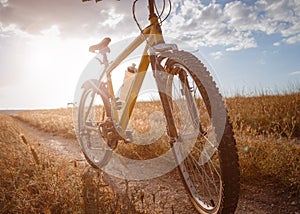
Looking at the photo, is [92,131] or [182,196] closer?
[182,196]

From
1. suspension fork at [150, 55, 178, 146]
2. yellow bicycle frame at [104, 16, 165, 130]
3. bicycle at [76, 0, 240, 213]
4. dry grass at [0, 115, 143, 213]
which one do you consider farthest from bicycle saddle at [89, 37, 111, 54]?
dry grass at [0, 115, 143, 213]

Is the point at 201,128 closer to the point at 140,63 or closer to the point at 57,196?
the point at 140,63

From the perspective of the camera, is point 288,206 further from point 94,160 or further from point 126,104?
point 94,160

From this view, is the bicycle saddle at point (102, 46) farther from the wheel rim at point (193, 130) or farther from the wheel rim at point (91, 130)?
the wheel rim at point (193, 130)

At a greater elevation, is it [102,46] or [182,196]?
[102,46]

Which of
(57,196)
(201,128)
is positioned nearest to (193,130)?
(201,128)

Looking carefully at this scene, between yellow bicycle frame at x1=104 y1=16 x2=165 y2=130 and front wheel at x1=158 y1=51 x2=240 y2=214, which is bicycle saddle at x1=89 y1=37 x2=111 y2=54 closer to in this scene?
yellow bicycle frame at x1=104 y1=16 x2=165 y2=130

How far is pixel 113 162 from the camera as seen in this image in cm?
399

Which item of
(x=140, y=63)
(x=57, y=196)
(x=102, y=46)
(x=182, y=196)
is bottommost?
(x=182, y=196)

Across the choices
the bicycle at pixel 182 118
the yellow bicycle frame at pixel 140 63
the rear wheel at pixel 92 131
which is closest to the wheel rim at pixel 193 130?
the bicycle at pixel 182 118

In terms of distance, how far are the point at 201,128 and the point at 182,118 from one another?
1.10 ft

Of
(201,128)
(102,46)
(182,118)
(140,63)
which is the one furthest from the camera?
(102,46)

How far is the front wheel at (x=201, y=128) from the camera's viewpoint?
1.76 metres

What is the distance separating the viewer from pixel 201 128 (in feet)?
7.55
